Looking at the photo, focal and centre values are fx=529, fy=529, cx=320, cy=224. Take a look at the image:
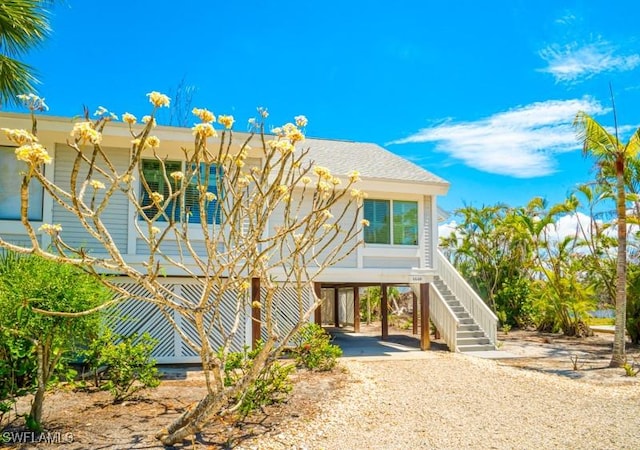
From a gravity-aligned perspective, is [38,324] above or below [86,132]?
below

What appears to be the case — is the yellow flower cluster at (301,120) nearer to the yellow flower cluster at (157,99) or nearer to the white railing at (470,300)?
the yellow flower cluster at (157,99)

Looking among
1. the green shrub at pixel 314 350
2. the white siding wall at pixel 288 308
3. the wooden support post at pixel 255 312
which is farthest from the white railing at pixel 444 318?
the wooden support post at pixel 255 312

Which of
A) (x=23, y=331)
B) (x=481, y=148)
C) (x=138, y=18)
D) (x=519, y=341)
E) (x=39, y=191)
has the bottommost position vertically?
(x=519, y=341)

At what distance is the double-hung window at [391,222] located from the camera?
Answer: 46.5ft

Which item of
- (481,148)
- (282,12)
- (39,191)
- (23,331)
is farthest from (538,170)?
(23,331)

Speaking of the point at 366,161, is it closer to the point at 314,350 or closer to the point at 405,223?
the point at 405,223

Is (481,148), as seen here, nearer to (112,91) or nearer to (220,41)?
(220,41)

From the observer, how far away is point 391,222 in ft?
46.9

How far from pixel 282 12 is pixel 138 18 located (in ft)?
19.7

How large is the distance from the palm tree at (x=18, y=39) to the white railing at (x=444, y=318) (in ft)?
35.8

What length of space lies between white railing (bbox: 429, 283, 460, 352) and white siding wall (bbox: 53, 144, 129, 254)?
26.7ft

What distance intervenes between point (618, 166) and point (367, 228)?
608 centimetres

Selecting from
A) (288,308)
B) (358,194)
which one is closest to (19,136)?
(358,194)

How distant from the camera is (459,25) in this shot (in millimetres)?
13609
